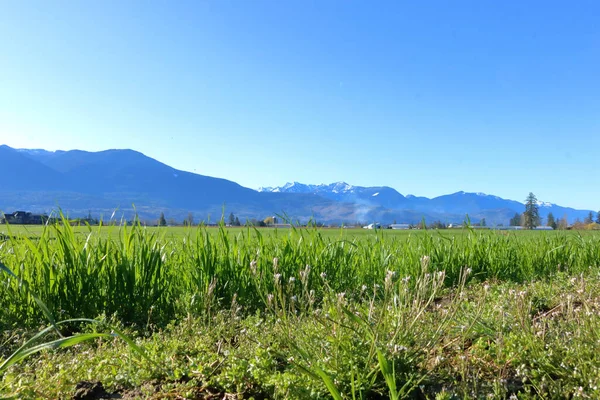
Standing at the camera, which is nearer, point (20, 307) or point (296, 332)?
point (296, 332)

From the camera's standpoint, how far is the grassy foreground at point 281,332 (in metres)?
2.11

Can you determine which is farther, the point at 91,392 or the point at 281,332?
the point at 281,332

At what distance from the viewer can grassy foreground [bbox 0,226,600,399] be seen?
6.93 feet

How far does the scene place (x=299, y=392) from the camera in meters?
2.04

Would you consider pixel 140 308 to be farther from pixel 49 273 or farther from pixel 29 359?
pixel 29 359

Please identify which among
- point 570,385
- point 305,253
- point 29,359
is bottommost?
point 29,359

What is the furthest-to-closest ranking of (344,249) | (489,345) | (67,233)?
(344,249) < (67,233) < (489,345)

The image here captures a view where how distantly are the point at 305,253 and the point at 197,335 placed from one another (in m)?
2.08

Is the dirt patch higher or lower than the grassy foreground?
lower

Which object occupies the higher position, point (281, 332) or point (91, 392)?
point (281, 332)

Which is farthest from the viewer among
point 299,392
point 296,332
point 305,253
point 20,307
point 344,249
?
point 344,249

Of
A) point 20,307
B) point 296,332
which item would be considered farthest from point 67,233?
point 296,332

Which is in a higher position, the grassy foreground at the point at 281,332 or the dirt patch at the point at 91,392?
the grassy foreground at the point at 281,332

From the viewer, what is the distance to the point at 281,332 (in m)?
2.64
